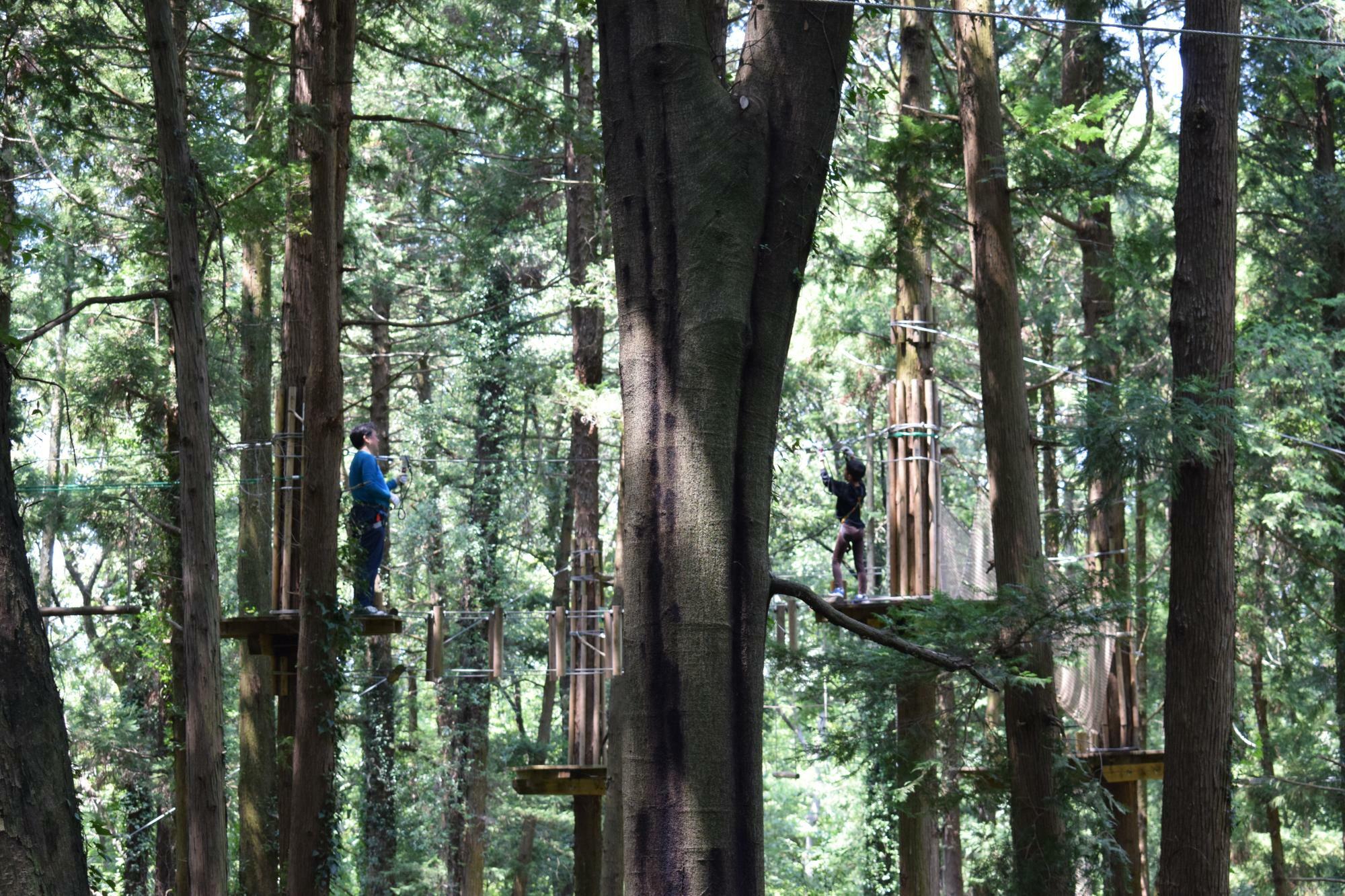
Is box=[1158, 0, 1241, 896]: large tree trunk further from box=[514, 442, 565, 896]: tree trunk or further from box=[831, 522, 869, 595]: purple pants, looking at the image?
box=[514, 442, 565, 896]: tree trunk

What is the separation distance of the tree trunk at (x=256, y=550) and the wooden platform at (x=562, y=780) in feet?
7.47

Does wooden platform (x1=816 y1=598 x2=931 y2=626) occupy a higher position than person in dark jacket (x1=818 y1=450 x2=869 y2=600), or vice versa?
person in dark jacket (x1=818 y1=450 x2=869 y2=600)

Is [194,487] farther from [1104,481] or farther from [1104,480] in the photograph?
[1104,481]

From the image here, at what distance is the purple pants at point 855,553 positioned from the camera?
9.07 m

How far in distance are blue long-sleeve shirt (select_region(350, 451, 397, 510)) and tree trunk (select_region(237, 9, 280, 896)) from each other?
1865 mm

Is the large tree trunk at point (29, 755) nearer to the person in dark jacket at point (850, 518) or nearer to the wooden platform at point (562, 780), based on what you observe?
the person in dark jacket at point (850, 518)

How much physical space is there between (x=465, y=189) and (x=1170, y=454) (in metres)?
12.8

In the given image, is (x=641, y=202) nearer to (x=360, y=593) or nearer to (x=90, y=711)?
(x=360, y=593)

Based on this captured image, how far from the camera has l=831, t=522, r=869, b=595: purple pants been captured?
9070 mm

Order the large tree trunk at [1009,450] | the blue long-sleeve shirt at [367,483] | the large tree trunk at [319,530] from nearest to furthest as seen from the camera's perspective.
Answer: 1. the large tree trunk at [1009,450]
2. the large tree trunk at [319,530]
3. the blue long-sleeve shirt at [367,483]

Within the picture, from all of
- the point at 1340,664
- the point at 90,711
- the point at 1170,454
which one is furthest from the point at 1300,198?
the point at 90,711

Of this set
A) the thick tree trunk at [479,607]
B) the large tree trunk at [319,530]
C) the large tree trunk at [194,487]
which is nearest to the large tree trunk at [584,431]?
the thick tree trunk at [479,607]

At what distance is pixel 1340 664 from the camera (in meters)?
12.9

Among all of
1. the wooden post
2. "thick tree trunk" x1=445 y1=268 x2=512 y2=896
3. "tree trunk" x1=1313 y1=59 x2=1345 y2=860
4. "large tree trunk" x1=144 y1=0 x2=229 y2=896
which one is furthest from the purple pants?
"thick tree trunk" x1=445 y1=268 x2=512 y2=896
